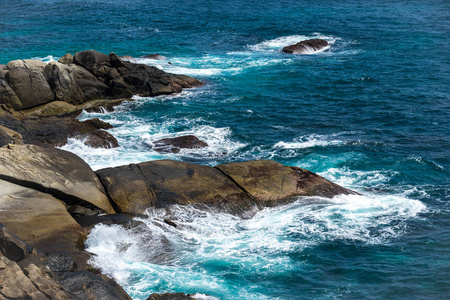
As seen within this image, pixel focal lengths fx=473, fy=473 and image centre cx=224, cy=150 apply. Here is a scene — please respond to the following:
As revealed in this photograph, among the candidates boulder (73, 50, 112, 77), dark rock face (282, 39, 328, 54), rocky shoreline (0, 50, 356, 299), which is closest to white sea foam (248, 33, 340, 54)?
dark rock face (282, 39, 328, 54)

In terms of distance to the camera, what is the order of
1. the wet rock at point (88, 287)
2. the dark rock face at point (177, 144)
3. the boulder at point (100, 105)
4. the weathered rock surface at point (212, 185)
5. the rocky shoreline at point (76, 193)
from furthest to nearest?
the boulder at point (100, 105), the dark rock face at point (177, 144), the weathered rock surface at point (212, 185), the wet rock at point (88, 287), the rocky shoreline at point (76, 193)

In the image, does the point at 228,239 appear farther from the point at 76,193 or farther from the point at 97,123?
the point at 97,123

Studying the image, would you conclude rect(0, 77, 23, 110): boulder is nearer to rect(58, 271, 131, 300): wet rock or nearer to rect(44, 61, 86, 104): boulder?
rect(44, 61, 86, 104): boulder

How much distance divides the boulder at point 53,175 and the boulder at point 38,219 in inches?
14.4

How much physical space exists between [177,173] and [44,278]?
425 inches

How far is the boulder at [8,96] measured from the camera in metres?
31.0

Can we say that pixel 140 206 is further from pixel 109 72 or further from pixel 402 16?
pixel 402 16

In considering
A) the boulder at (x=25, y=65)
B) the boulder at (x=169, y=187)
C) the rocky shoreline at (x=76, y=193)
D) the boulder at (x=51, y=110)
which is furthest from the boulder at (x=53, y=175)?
the boulder at (x=25, y=65)

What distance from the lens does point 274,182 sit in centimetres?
2148

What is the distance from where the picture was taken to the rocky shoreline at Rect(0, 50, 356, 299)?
11328 millimetres

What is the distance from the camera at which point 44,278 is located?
10.3 m

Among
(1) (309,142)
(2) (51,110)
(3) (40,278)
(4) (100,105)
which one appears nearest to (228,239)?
(3) (40,278)

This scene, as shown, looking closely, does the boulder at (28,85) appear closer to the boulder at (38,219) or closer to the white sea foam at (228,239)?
the boulder at (38,219)

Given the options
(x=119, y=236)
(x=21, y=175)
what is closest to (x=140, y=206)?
(x=119, y=236)
